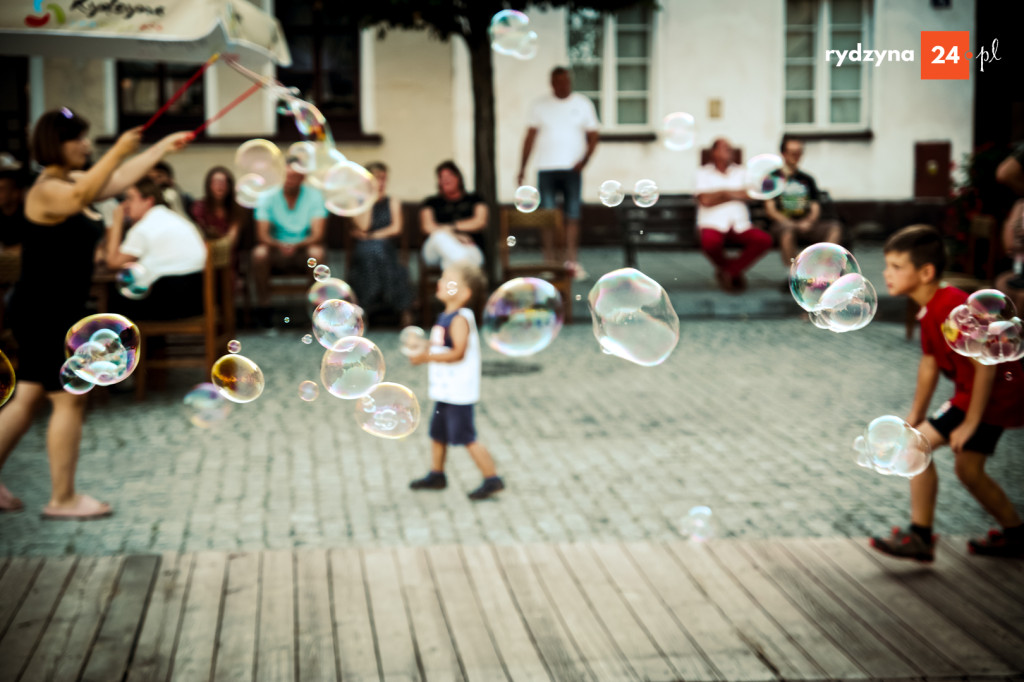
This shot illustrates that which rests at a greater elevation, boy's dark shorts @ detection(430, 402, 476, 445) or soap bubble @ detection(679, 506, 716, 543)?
boy's dark shorts @ detection(430, 402, 476, 445)

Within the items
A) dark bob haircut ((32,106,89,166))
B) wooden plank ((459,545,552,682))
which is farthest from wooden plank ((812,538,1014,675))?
dark bob haircut ((32,106,89,166))

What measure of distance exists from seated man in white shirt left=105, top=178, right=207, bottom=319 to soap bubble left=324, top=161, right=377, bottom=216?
4.07ft

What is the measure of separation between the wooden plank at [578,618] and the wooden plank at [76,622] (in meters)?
1.45

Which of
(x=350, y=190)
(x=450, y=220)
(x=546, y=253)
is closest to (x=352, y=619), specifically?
(x=350, y=190)

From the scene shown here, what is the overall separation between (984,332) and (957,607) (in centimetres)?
94

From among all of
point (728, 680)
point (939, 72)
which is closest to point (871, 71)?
point (939, 72)

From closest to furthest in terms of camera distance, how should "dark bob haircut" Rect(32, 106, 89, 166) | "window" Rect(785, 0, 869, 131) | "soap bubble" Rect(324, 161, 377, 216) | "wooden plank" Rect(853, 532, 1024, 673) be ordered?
"wooden plank" Rect(853, 532, 1024, 673) → "dark bob haircut" Rect(32, 106, 89, 166) → "soap bubble" Rect(324, 161, 377, 216) → "window" Rect(785, 0, 869, 131)

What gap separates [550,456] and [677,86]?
10712 millimetres

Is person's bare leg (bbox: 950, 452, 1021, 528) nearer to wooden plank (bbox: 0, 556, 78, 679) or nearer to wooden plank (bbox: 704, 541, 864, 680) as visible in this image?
wooden plank (bbox: 704, 541, 864, 680)

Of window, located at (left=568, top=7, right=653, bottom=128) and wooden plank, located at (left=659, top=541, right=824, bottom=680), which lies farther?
window, located at (left=568, top=7, right=653, bottom=128)

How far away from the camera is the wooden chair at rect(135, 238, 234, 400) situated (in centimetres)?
728

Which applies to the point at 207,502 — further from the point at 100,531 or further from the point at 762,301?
the point at 762,301

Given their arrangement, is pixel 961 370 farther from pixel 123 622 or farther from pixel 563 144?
pixel 563 144

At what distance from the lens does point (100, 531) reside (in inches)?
189
